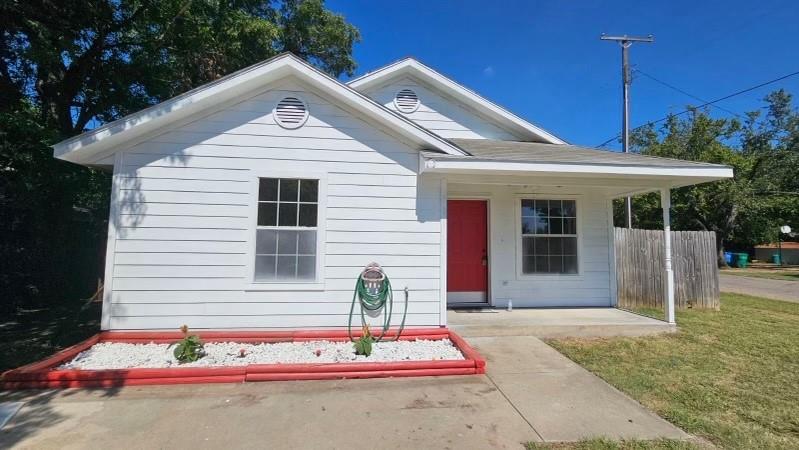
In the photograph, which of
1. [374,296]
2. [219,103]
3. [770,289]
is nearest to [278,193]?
[219,103]

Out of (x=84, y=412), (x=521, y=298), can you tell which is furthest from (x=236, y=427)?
(x=521, y=298)

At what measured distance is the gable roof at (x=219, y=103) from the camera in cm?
538

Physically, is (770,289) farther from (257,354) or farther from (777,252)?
(777,252)

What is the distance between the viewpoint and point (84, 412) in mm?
3770

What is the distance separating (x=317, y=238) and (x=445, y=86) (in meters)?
4.65

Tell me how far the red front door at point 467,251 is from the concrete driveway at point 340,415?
325cm

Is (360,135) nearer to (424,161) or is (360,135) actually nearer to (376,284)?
(424,161)

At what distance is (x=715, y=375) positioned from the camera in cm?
495

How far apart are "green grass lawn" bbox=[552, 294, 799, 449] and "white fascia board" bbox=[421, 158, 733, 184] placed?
2.68 metres

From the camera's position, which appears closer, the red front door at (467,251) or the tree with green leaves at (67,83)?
the tree with green leaves at (67,83)

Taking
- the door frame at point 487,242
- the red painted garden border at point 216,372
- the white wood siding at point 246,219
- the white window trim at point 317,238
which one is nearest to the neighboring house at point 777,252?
the door frame at point 487,242

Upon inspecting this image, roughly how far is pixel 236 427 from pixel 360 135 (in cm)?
421

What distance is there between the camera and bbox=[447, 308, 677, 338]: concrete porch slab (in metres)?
6.51

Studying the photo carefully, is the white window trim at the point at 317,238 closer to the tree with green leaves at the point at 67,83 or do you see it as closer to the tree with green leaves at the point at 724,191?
the tree with green leaves at the point at 67,83
